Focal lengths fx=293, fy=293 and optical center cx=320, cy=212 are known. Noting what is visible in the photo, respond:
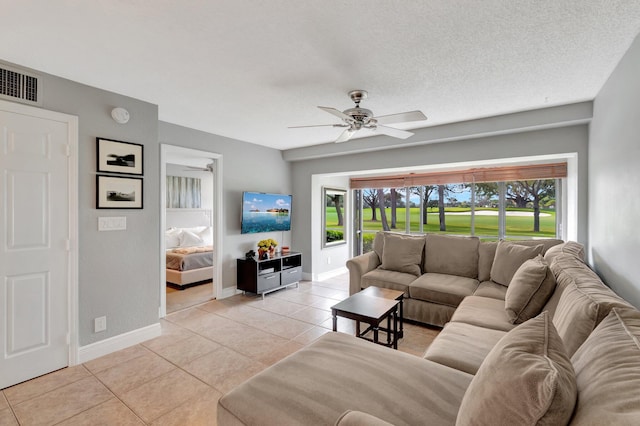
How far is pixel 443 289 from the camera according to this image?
3.27 m

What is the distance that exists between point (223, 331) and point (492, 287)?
300 centimetres

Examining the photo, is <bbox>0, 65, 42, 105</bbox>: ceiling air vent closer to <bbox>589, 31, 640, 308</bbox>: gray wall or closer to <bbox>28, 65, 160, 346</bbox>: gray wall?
<bbox>28, 65, 160, 346</bbox>: gray wall

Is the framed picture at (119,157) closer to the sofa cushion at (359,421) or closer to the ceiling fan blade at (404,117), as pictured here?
the ceiling fan blade at (404,117)

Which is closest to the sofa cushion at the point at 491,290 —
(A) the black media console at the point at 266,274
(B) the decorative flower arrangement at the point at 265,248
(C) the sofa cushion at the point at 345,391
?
(C) the sofa cushion at the point at 345,391

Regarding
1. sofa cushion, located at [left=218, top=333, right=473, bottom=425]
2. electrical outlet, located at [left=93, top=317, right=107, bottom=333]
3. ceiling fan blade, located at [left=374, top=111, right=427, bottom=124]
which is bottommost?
electrical outlet, located at [left=93, top=317, right=107, bottom=333]

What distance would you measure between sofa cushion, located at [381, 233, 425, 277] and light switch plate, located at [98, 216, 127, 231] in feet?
10.5

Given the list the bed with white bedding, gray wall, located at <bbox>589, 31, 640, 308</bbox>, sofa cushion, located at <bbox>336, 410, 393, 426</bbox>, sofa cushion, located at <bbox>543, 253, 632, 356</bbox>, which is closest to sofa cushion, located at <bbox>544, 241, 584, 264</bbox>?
gray wall, located at <bbox>589, 31, 640, 308</bbox>

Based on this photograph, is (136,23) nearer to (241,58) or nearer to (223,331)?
(241,58)

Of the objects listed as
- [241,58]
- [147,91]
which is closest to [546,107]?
[241,58]

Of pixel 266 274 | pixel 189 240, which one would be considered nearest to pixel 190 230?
pixel 189 240

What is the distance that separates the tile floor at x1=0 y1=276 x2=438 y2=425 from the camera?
196 cm

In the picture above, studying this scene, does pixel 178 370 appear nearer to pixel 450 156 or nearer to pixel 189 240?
pixel 189 240

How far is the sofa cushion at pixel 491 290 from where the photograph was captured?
2.98m

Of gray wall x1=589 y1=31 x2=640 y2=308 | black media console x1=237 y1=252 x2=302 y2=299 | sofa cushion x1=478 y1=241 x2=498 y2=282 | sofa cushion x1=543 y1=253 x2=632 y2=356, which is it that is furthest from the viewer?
black media console x1=237 y1=252 x2=302 y2=299
